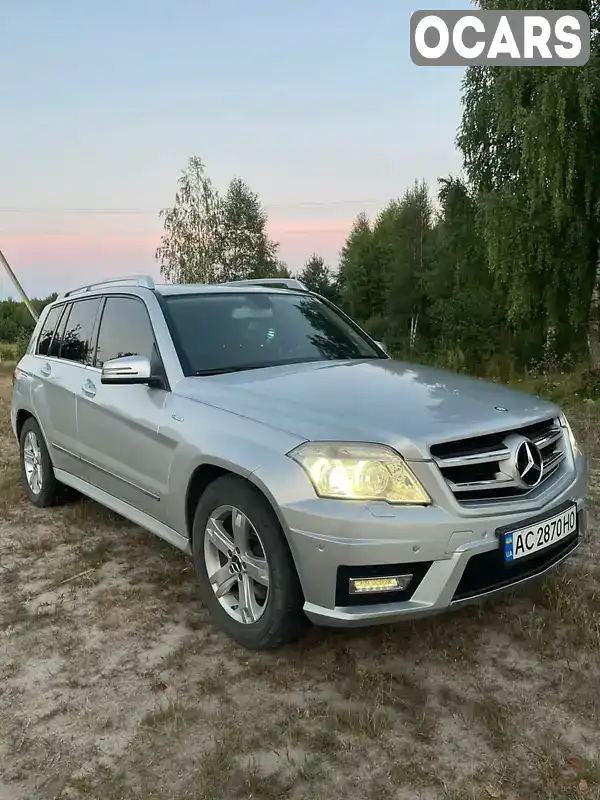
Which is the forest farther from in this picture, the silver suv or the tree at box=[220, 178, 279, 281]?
the tree at box=[220, 178, 279, 281]

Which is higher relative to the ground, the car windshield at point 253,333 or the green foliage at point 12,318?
the car windshield at point 253,333

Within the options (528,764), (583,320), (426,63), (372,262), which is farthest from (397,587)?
(372,262)

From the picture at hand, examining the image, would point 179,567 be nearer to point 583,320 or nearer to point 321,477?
point 321,477

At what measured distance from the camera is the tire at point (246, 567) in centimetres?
285

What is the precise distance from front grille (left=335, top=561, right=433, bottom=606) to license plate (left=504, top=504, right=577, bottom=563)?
0.38 m

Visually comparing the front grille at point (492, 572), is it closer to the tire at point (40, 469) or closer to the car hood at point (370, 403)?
the car hood at point (370, 403)

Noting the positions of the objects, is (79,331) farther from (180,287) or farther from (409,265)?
(409,265)

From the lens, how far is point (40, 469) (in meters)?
5.44

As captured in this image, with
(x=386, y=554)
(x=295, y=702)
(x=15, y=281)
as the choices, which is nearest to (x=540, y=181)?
(x=386, y=554)

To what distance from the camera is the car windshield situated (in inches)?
151

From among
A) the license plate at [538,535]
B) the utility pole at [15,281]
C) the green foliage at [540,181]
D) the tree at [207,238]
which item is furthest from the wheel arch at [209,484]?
the tree at [207,238]

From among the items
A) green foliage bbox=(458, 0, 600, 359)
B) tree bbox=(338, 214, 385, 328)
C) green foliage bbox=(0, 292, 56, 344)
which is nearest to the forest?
green foliage bbox=(458, 0, 600, 359)

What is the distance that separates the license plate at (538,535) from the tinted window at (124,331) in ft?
7.12

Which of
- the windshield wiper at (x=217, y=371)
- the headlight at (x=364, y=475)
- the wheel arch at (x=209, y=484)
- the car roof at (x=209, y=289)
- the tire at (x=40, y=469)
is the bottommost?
the tire at (x=40, y=469)
